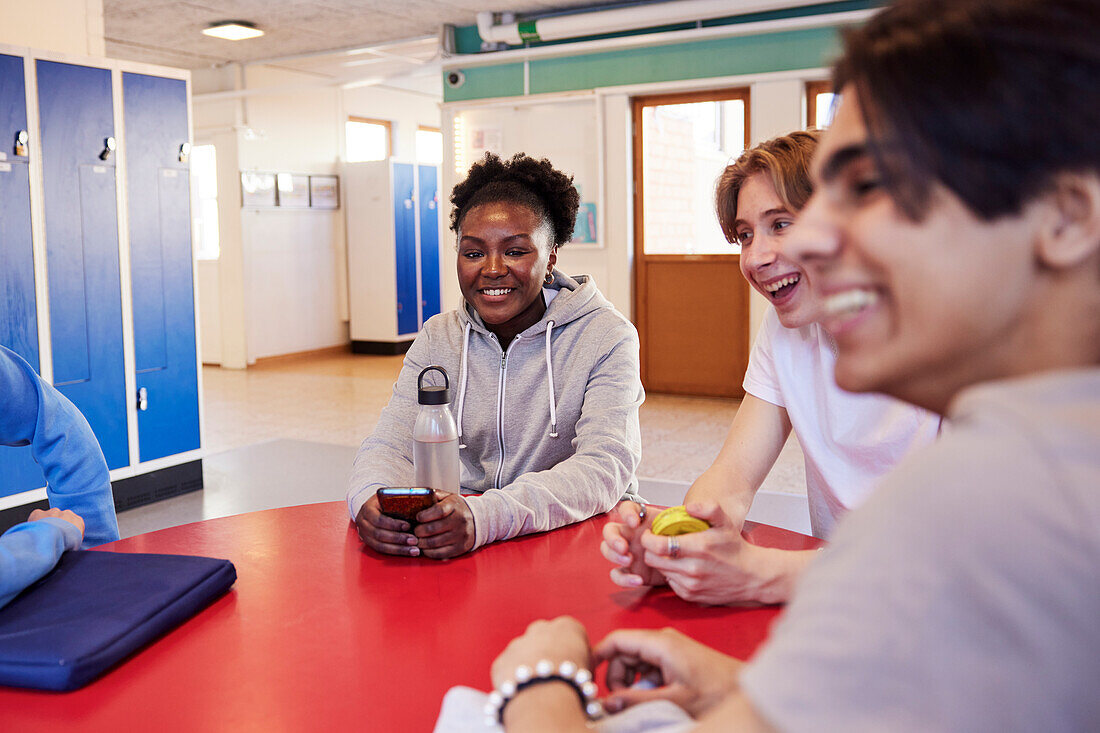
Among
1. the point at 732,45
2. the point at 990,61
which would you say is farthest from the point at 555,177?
the point at 732,45

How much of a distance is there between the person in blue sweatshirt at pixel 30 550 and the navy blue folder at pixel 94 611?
0.02 metres

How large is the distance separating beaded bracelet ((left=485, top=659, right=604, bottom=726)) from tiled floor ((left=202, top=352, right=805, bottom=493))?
372 centimetres

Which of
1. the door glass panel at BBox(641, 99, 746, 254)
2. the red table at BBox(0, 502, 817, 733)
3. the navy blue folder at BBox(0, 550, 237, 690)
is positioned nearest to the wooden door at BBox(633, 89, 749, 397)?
the door glass panel at BBox(641, 99, 746, 254)

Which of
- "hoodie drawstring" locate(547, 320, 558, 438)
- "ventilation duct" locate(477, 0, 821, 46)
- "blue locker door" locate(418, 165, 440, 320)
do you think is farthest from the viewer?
"blue locker door" locate(418, 165, 440, 320)

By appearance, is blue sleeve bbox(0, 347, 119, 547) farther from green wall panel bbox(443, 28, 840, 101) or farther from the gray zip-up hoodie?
green wall panel bbox(443, 28, 840, 101)

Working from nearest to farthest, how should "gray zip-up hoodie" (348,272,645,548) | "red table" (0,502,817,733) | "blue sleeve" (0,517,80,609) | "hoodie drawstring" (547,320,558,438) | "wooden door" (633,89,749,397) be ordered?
"red table" (0,502,817,733), "blue sleeve" (0,517,80,609), "gray zip-up hoodie" (348,272,645,548), "hoodie drawstring" (547,320,558,438), "wooden door" (633,89,749,397)

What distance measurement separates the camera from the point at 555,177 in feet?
6.95

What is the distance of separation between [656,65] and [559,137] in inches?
36.2

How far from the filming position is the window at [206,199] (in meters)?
8.52

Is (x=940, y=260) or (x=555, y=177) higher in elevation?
(x=555, y=177)

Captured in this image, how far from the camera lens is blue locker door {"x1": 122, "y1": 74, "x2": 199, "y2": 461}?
14.0 feet

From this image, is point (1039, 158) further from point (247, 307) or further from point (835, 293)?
point (247, 307)

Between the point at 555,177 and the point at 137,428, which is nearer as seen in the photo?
the point at 555,177

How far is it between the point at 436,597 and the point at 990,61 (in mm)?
937
